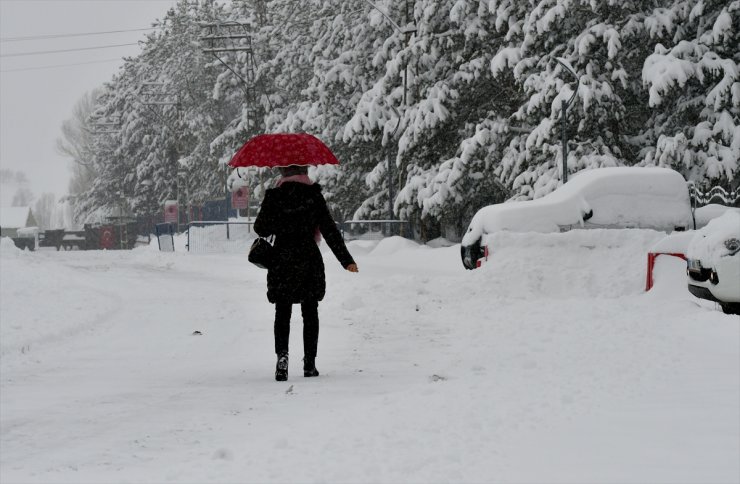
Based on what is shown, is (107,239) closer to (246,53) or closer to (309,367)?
(246,53)

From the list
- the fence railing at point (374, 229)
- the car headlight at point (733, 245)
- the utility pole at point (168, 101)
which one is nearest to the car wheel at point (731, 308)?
the car headlight at point (733, 245)

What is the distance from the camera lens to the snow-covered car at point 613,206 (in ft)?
45.6

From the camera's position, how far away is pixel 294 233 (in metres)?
6.74

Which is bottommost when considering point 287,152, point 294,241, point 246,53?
point 294,241

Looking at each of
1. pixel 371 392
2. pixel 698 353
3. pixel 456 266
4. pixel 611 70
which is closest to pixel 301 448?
pixel 371 392

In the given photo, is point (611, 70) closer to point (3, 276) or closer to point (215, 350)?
point (3, 276)

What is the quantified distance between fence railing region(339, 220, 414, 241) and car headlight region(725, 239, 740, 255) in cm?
1873

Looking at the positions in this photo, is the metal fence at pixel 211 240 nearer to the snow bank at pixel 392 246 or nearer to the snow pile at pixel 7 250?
the snow pile at pixel 7 250

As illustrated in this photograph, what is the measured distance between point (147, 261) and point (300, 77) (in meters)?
15.4

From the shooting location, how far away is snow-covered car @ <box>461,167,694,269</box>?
13.9 meters

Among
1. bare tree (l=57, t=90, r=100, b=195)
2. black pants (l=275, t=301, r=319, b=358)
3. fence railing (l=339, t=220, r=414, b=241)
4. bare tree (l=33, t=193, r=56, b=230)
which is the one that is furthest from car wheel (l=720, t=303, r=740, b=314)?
bare tree (l=33, t=193, r=56, b=230)

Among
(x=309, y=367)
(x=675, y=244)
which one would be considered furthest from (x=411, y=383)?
(x=675, y=244)

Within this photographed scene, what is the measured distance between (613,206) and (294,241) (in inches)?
345

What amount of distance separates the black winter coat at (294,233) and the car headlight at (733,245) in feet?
17.1
